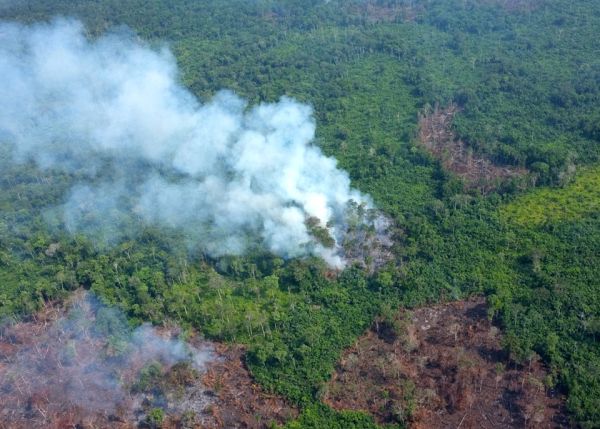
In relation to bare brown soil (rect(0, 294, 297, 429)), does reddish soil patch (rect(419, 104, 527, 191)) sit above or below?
above

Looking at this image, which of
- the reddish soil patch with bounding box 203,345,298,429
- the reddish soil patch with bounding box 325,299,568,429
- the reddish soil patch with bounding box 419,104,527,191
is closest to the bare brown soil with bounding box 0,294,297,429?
the reddish soil patch with bounding box 203,345,298,429

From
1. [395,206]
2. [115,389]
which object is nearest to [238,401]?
[115,389]

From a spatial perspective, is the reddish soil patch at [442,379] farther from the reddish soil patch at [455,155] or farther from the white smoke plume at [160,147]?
the reddish soil patch at [455,155]

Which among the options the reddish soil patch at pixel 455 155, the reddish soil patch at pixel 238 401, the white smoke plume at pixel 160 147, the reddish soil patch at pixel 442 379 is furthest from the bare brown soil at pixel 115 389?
the reddish soil patch at pixel 455 155

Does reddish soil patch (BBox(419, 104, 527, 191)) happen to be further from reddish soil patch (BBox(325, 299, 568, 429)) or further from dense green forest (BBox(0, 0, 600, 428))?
reddish soil patch (BBox(325, 299, 568, 429))

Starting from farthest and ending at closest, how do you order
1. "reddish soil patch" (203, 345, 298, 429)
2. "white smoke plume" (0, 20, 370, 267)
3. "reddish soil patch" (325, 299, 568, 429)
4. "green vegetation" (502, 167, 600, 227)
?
"green vegetation" (502, 167, 600, 227)
"white smoke plume" (0, 20, 370, 267)
"reddish soil patch" (203, 345, 298, 429)
"reddish soil patch" (325, 299, 568, 429)

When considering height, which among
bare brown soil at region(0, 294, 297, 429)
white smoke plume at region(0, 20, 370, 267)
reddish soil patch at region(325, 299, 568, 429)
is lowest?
bare brown soil at region(0, 294, 297, 429)
